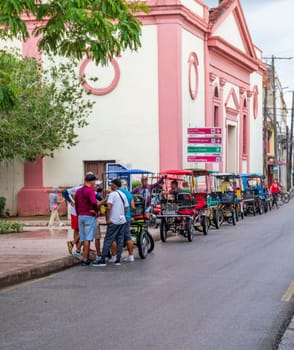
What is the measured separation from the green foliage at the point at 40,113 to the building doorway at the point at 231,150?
15775 millimetres

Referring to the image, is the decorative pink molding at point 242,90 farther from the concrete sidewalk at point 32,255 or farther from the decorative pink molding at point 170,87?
the concrete sidewalk at point 32,255

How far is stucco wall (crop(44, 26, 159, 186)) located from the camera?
3378 centimetres

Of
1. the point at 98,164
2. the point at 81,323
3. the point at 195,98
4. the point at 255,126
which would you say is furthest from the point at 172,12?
the point at 81,323

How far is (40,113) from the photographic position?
30.1 m

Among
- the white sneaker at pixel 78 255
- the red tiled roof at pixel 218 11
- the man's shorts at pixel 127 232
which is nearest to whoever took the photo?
the man's shorts at pixel 127 232

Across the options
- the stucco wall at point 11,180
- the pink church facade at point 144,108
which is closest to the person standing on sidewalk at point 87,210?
the pink church facade at point 144,108

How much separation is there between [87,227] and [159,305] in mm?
5287

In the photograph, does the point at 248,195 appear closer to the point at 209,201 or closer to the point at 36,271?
the point at 209,201

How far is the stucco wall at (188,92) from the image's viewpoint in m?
34.6

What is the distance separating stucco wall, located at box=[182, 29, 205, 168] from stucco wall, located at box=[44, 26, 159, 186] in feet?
5.10

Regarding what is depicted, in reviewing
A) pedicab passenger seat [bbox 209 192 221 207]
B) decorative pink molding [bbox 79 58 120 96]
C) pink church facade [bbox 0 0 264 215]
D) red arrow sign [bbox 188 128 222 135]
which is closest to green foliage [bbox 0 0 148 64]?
pedicab passenger seat [bbox 209 192 221 207]

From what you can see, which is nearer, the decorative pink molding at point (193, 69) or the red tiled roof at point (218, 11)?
the decorative pink molding at point (193, 69)

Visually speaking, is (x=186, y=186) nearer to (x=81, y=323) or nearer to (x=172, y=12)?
(x=172, y=12)

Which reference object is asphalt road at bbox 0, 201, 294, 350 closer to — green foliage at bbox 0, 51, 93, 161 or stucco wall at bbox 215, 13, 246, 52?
green foliage at bbox 0, 51, 93, 161
